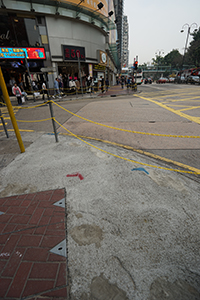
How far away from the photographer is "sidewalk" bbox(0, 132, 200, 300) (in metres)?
1.43

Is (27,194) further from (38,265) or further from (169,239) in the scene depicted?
(169,239)

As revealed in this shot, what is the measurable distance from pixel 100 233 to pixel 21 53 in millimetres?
21039

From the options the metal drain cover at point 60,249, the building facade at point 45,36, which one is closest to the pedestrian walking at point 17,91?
the building facade at point 45,36

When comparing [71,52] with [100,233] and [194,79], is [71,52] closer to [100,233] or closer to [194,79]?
[100,233]

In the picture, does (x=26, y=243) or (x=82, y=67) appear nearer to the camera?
(x=26, y=243)

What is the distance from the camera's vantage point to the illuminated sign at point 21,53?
16703 mm

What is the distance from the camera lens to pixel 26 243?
72.4 inches

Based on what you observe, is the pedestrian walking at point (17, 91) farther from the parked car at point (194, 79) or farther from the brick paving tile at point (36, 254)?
the parked car at point (194, 79)

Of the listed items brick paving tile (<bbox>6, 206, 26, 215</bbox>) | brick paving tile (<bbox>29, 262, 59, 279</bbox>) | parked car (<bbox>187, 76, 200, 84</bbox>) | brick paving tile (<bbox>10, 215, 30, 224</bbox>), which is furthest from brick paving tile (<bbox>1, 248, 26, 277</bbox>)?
parked car (<bbox>187, 76, 200, 84</bbox>)

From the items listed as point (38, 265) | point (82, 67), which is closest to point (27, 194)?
point (38, 265)

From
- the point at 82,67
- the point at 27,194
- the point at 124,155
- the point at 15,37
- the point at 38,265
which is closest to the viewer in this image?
the point at 38,265

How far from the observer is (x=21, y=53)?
56.4 ft

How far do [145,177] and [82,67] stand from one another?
76.7 feet

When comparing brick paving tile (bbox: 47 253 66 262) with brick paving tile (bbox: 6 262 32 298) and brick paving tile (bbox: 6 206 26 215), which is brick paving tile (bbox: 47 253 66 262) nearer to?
brick paving tile (bbox: 6 262 32 298)
